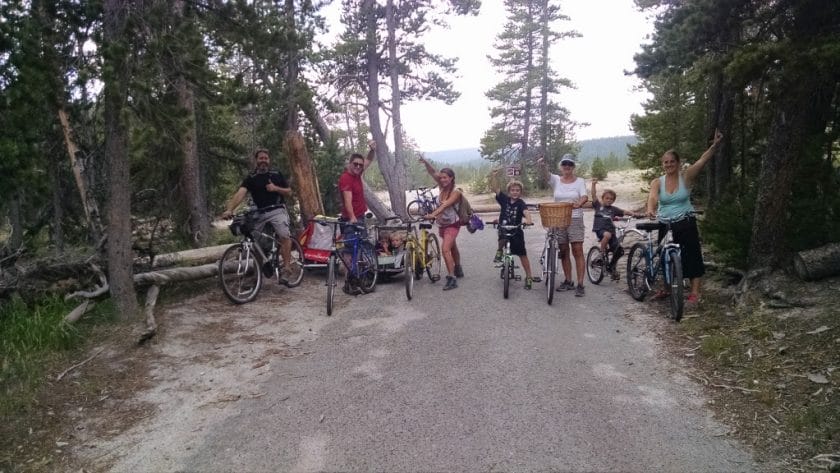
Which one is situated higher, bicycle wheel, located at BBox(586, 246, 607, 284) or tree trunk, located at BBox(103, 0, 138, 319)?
tree trunk, located at BBox(103, 0, 138, 319)

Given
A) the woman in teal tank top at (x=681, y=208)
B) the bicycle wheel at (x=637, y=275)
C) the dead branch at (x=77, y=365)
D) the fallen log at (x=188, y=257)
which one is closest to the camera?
the dead branch at (x=77, y=365)

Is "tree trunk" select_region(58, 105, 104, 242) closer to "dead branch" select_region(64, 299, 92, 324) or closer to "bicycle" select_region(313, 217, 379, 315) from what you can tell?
"dead branch" select_region(64, 299, 92, 324)

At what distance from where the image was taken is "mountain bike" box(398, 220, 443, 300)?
7700mm

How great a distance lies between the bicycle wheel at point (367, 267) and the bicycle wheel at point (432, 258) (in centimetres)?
93

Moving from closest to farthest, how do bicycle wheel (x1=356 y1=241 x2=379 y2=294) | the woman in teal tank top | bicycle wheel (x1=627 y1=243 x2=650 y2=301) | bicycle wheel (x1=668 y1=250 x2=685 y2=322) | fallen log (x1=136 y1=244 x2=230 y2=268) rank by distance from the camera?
bicycle wheel (x1=668 y1=250 x2=685 y2=322) → the woman in teal tank top → bicycle wheel (x1=627 y1=243 x2=650 y2=301) → fallen log (x1=136 y1=244 x2=230 y2=268) → bicycle wheel (x1=356 y1=241 x2=379 y2=294)

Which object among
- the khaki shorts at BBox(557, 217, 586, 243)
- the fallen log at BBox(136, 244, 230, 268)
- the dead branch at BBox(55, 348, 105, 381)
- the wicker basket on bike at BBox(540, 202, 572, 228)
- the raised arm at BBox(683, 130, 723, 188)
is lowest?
the dead branch at BBox(55, 348, 105, 381)

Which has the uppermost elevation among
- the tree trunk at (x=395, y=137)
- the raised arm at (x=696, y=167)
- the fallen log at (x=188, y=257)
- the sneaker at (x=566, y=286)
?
the tree trunk at (x=395, y=137)

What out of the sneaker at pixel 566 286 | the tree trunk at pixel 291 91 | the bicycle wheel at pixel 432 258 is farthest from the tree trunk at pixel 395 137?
the sneaker at pixel 566 286

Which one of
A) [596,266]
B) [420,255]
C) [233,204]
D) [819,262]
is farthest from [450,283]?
[819,262]

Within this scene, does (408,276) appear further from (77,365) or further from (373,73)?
(373,73)

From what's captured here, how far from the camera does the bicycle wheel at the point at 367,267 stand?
26.7ft

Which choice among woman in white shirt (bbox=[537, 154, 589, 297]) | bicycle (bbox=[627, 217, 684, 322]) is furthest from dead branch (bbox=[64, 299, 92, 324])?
bicycle (bbox=[627, 217, 684, 322])

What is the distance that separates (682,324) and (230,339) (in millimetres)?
5358

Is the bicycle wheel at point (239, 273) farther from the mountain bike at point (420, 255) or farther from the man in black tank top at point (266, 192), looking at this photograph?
the mountain bike at point (420, 255)
